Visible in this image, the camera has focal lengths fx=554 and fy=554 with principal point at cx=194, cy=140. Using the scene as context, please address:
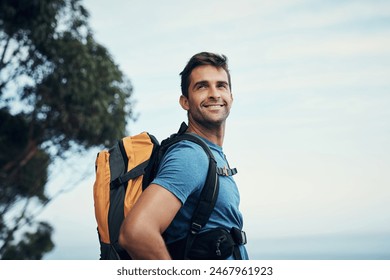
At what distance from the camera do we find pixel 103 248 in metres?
2.56

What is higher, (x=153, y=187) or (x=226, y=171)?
(x=226, y=171)

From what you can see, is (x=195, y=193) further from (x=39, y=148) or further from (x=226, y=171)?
(x=39, y=148)

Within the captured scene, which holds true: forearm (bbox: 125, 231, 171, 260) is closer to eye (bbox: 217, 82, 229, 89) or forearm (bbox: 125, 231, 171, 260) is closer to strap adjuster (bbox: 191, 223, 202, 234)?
strap adjuster (bbox: 191, 223, 202, 234)

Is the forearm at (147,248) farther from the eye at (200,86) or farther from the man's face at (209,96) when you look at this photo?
the eye at (200,86)

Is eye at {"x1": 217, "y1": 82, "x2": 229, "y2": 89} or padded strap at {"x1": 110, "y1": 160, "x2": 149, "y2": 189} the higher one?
eye at {"x1": 217, "y1": 82, "x2": 229, "y2": 89}

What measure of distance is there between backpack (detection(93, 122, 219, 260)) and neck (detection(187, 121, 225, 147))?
0.27m

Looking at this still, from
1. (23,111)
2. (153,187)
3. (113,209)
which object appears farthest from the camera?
(23,111)

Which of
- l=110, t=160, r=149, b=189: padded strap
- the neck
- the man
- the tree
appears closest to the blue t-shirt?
the man

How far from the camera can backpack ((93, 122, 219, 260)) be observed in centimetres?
250

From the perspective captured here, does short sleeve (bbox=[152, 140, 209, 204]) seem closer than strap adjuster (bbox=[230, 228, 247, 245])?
Yes

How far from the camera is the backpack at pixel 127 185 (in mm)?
2496
